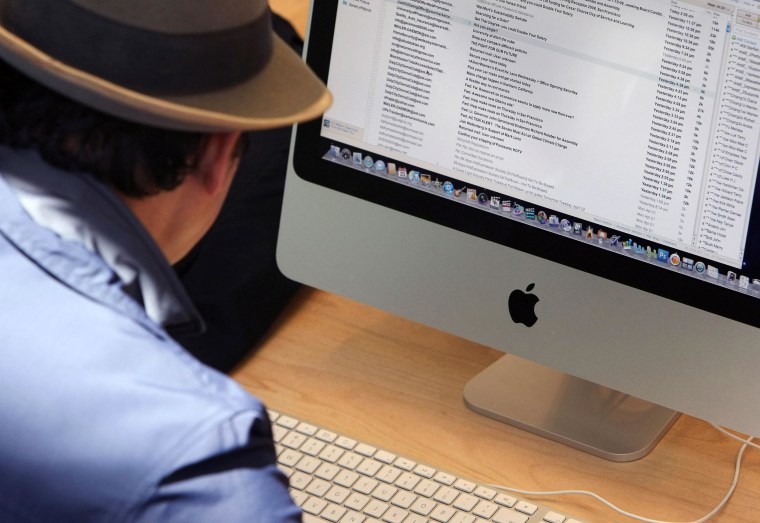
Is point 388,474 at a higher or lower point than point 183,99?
lower

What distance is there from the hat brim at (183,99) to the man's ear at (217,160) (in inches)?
1.2

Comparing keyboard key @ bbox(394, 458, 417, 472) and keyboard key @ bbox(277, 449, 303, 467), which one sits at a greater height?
keyboard key @ bbox(394, 458, 417, 472)

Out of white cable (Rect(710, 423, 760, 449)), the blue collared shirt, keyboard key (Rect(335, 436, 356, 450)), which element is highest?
the blue collared shirt

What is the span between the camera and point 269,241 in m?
1.29

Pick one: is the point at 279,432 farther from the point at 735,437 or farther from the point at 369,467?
the point at 735,437

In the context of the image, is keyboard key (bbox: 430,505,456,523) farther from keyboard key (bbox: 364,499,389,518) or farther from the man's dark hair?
the man's dark hair

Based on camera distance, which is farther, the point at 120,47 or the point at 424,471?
the point at 424,471

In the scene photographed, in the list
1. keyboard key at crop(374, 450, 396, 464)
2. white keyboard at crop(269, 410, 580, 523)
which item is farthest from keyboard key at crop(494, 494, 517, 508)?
keyboard key at crop(374, 450, 396, 464)

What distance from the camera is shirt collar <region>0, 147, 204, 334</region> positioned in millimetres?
767

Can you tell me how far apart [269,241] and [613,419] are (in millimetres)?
416

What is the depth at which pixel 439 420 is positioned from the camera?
117 cm

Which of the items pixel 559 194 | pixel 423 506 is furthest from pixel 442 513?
pixel 559 194

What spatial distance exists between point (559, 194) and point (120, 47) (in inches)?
17.8

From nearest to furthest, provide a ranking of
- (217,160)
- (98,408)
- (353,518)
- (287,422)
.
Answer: (98,408)
(217,160)
(353,518)
(287,422)
